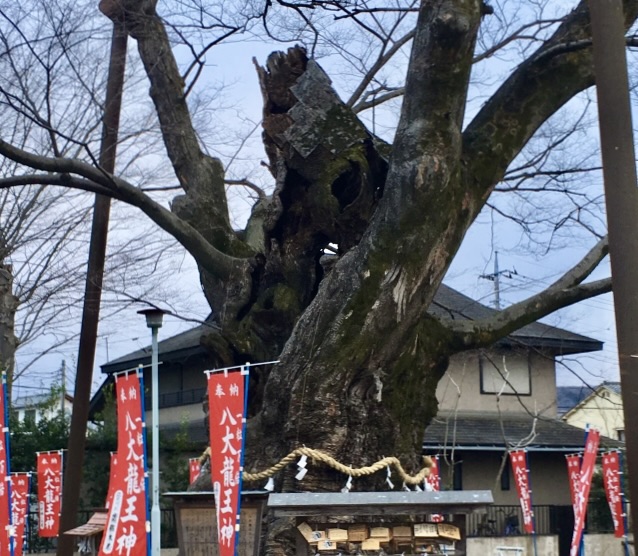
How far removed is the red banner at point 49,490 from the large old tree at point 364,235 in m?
7.94

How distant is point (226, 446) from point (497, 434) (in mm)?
16121

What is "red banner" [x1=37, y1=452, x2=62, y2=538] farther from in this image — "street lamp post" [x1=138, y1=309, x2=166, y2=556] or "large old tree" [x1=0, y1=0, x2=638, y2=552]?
"street lamp post" [x1=138, y1=309, x2=166, y2=556]

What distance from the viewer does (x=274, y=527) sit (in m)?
9.27

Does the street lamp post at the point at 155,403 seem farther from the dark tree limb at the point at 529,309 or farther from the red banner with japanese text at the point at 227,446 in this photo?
the dark tree limb at the point at 529,309

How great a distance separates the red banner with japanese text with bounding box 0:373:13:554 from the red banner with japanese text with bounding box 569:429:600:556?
10.4 m

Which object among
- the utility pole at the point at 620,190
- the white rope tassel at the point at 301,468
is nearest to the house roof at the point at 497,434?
the white rope tassel at the point at 301,468

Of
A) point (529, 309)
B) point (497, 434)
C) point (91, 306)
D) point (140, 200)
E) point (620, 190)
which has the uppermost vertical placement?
point (140, 200)

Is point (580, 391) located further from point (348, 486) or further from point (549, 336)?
point (348, 486)

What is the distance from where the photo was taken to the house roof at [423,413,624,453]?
2297 cm

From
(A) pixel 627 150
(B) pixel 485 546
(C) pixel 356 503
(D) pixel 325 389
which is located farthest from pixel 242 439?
(B) pixel 485 546

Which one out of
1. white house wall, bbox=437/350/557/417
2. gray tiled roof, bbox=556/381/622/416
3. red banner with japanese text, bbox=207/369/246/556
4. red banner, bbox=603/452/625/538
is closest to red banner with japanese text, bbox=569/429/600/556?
gray tiled roof, bbox=556/381/622/416

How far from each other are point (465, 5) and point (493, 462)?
Result: 1756 centimetres

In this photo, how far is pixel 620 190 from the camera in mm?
7273

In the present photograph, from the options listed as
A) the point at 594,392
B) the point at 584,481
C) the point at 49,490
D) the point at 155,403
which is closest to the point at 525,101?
the point at 594,392
